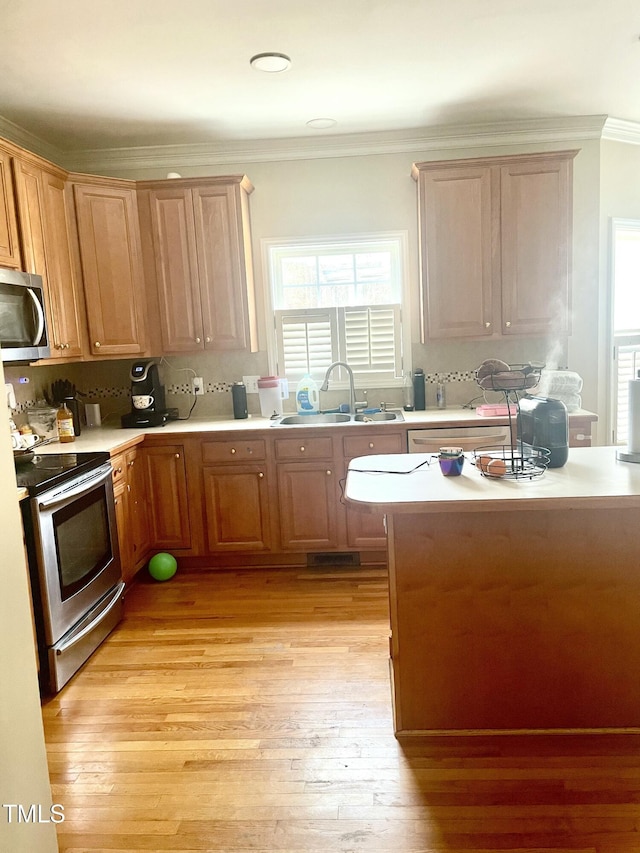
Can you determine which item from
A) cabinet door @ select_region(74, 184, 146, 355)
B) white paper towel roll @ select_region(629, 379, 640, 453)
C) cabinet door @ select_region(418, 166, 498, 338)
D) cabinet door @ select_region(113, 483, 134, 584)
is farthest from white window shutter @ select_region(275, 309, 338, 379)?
white paper towel roll @ select_region(629, 379, 640, 453)

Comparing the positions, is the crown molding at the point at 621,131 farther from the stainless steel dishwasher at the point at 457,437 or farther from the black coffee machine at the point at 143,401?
the black coffee machine at the point at 143,401

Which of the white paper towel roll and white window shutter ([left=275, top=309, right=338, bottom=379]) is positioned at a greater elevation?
white window shutter ([left=275, top=309, right=338, bottom=379])

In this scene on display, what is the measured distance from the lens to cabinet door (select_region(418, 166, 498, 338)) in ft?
12.0

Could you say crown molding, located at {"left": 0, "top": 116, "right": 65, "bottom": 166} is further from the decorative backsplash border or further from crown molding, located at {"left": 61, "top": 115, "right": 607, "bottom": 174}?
the decorative backsplash border

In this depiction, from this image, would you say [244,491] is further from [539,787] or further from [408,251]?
[539,787]

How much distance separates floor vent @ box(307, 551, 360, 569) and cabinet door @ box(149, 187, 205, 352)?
153cm

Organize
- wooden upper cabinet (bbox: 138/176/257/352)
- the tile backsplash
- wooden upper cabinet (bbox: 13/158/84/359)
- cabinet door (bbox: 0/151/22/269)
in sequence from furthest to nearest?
the tile backsplash, wooden upper cabinet (bbox: 138/176/257/352), wooden upper cabinet (bbox: 13/158/84/359), cabinet door (bbox: 0/151/22/269)

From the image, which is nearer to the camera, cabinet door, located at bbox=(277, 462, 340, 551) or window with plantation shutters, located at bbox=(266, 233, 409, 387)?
cabinet door, located at bbox=(277, 462, 340, 551)

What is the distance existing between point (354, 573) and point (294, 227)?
7.56 feet

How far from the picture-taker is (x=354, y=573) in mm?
3639

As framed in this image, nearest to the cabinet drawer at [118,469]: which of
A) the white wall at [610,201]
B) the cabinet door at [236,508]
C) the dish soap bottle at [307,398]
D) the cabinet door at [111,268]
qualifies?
the cabinet door at [236,508]

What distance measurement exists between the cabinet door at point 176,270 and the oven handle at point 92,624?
1.56 meters

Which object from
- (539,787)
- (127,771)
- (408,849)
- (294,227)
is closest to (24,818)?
(127,771)

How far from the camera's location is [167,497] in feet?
12.1
